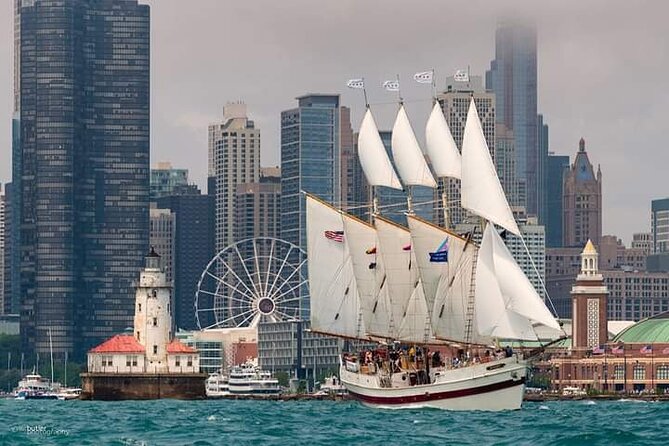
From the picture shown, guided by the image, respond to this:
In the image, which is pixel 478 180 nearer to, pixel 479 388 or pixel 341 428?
pixel 479 388

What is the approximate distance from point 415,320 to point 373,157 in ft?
46.8

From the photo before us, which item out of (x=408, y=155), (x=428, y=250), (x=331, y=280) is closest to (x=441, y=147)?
(x=408, y=155)

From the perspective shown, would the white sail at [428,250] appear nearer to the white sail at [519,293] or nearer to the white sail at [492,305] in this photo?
the white sail at [492,305]

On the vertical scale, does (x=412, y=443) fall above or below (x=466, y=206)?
below

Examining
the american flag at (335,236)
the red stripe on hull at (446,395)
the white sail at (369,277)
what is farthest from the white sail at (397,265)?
the red stripe on hull at (446,395)

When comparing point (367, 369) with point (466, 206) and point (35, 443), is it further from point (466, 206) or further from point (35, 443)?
point (35, 443)

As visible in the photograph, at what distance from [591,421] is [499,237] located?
57.8ft

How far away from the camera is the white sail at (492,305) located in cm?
13288

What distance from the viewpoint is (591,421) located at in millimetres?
120875

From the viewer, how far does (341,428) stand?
112 metres

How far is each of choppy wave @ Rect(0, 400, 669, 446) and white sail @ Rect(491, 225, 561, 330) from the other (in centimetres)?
577

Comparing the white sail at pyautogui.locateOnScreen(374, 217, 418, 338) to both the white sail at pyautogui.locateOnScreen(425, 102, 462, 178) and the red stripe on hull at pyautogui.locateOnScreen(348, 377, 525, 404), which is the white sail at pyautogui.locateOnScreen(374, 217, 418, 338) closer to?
the white sail at pyautogui.locateOnScreen(425, 102, 462, 178)

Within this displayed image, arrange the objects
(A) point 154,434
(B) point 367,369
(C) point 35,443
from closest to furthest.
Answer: (C) point 35,443
(A) point 154,434
(B) point 367,369

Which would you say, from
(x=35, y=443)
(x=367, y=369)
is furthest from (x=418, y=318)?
(x=35, y=443)
